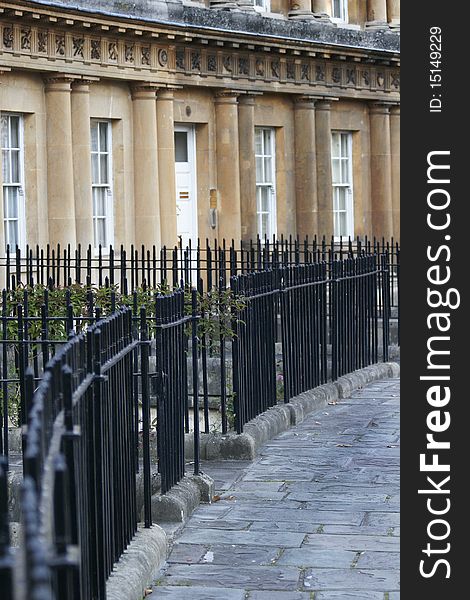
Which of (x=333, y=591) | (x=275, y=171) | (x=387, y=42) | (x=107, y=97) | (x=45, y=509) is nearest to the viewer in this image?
(x=45, y=509)

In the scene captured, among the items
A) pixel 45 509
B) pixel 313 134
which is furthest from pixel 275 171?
pixel 45 509

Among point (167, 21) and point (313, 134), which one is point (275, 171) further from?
point (167, 21)

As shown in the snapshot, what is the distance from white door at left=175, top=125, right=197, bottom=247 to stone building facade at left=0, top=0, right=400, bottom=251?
0.08 feet

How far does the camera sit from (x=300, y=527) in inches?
383

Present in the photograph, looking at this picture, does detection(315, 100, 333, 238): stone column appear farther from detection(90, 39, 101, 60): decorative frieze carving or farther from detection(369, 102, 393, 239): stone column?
detection(90, 39, 101, 60): decorative frieze carving

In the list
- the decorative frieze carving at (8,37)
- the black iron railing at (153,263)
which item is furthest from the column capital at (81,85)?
the black iron railing at (153,263)

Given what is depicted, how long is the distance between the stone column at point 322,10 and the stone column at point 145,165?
5.84 meters

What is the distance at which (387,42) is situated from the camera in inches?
1265

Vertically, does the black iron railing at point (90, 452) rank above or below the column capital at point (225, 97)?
below

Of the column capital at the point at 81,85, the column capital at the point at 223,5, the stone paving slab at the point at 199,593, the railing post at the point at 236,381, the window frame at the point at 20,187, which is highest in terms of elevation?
the column capital at the point at 223,5

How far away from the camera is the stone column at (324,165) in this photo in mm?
30609

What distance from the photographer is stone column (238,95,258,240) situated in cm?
2833

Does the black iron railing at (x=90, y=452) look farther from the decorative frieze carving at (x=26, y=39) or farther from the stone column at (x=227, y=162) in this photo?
the stone column at (x=227, y=162)

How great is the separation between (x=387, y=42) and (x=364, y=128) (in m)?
1.80
